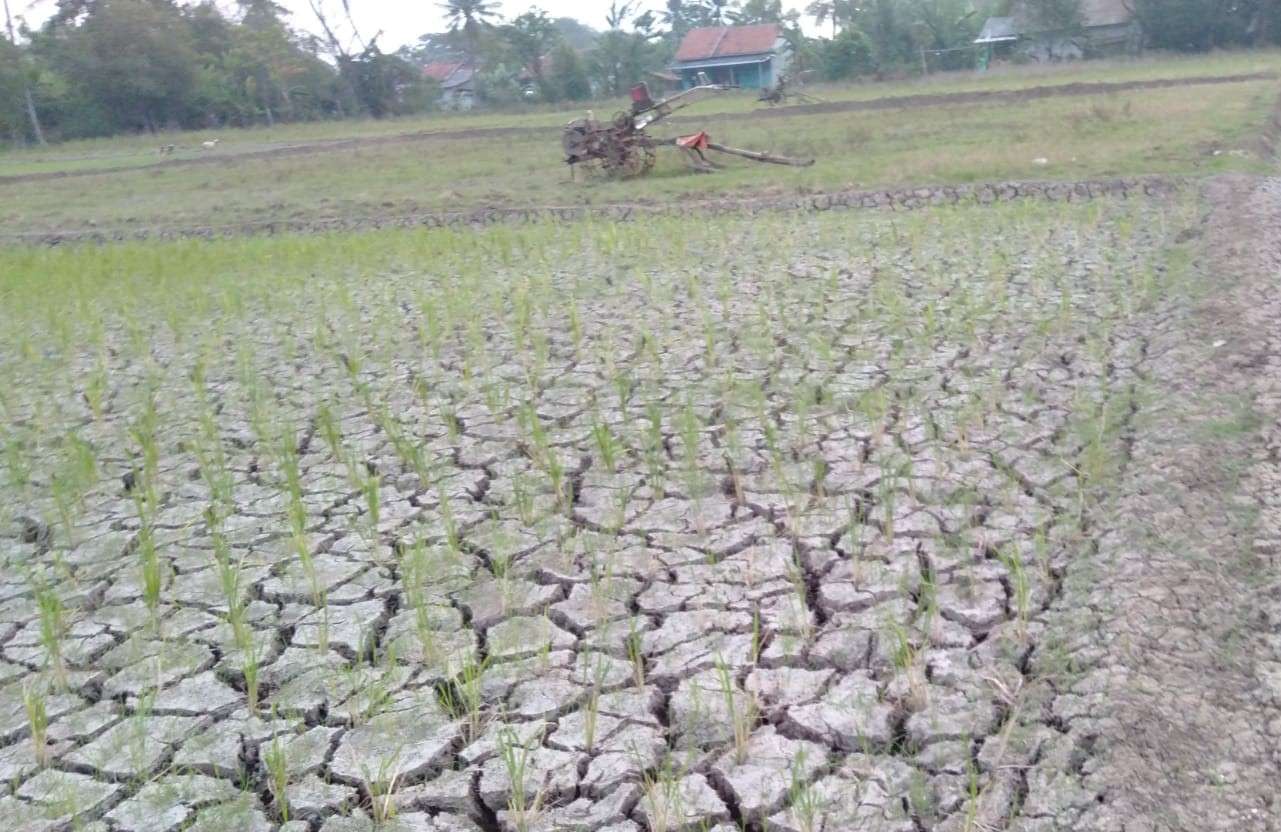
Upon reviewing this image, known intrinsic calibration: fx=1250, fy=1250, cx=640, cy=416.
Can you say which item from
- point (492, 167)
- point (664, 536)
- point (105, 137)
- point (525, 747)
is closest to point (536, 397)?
point (664, 536)

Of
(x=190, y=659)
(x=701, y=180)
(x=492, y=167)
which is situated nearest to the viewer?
(x=190, y=659)

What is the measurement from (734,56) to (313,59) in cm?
1575

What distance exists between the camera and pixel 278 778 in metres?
2.51

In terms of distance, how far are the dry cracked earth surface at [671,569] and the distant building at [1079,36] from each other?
31.6m

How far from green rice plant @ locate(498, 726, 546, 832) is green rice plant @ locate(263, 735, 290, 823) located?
17.2 inches

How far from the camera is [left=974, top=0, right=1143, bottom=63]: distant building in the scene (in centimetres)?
3534

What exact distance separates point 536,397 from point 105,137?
111 feet

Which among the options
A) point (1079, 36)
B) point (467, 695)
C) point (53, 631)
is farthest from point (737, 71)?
point (467, 695)

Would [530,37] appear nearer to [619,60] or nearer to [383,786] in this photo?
[619,60]

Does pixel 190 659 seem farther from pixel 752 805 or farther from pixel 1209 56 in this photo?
pixel 1209 56

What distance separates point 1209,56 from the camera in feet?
98.4

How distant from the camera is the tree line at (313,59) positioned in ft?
114

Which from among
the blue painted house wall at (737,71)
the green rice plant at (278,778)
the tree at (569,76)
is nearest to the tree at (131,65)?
the tree at (569,76)

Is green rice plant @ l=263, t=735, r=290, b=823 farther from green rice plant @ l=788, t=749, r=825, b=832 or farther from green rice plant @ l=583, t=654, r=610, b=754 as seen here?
green rice plant @ l=788, t=749, r=825, b=832
